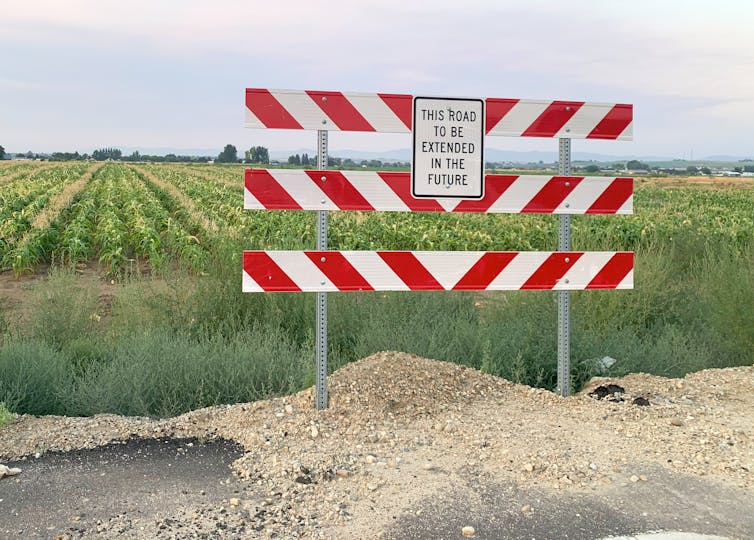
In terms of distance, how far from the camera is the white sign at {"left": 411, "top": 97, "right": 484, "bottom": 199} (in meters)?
5.70

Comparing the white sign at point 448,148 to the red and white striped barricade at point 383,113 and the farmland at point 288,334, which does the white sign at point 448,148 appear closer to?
the red and white striped barricade at point 383,113

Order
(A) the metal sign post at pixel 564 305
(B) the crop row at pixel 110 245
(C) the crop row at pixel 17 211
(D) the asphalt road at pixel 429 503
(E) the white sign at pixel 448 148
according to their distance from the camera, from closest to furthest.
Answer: (D) the asphalt road at pixel 429 503 → (E) the white sign at pixel 448 148 → (A) the metal sign post at pixel 564 305 → (B) the crop row at pixel 110 245 → (C) the crop row at pixel 17 211

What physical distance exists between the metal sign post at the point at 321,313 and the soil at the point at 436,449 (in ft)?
0.50

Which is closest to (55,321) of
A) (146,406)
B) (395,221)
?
(146,406)

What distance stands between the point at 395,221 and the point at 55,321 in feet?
51.6

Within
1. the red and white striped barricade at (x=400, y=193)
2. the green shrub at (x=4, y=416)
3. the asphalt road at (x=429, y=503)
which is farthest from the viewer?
the red and white striped barricade at (x=400, y=193)

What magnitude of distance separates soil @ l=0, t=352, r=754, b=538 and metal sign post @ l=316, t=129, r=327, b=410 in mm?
153

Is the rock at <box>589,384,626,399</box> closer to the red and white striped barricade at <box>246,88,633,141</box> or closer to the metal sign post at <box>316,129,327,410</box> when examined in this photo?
the red and white striped barricade at <box>246,88,633,141</box>

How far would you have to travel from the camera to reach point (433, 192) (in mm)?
5707

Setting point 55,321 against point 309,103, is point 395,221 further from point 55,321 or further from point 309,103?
point 309,103

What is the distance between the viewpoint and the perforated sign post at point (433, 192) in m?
5.53

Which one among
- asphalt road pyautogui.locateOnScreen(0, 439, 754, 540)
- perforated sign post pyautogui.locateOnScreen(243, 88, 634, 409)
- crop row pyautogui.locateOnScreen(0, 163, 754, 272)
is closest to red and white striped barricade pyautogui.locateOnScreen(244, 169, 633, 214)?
perforated sign post pyautogui.locateOnScreen(243, 88, 634, 409)

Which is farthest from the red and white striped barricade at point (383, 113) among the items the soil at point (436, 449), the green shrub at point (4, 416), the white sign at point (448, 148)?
the green shrub at point (4, 416)

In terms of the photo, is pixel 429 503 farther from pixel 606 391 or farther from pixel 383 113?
pixel 383 113
